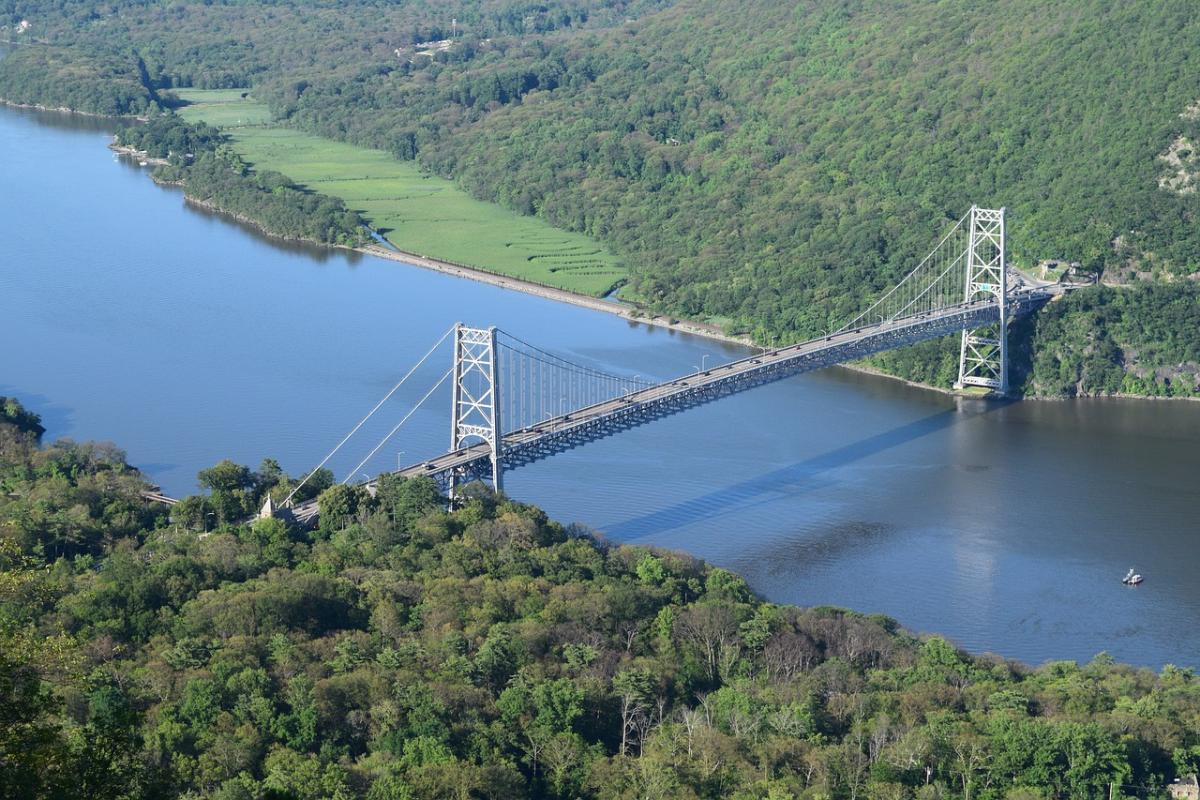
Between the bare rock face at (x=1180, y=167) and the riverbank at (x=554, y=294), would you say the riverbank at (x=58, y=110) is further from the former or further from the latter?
the bare rock face at (x=1180, y=167)

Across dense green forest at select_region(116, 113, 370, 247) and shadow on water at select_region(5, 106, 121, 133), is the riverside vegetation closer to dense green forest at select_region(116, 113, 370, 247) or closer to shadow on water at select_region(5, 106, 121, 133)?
shadow on water at select_region(5, 106, 121, 133)

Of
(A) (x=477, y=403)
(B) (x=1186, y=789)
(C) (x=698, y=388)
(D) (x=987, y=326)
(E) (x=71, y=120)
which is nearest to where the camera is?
(B) (x=1186, y=789)

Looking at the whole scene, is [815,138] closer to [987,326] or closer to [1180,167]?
[1180,167]

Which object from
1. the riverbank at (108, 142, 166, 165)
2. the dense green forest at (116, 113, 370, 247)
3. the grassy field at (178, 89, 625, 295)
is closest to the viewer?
the grassy field at (178, 89, 625, 295)

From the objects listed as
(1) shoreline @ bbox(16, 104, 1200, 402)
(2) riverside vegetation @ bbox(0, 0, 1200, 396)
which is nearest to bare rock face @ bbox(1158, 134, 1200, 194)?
(2) riverside vegetation @ bbox(0, 0, 1200, 396)

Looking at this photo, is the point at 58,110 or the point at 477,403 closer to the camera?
the point at 477,403

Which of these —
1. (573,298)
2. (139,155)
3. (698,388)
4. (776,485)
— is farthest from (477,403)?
(139,155)

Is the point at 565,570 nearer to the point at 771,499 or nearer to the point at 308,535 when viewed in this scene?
the point at 308,535

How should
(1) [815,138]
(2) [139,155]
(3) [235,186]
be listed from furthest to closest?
(2) [139,155], (3) [235,186], (1) [815,138]
